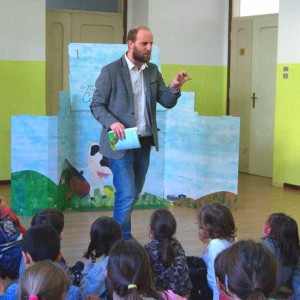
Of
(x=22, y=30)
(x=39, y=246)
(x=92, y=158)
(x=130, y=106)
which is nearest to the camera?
(x=39, y=246)

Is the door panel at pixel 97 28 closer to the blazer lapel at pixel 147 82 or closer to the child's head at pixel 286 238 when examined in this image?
the blazer lapel at pixel 147 82

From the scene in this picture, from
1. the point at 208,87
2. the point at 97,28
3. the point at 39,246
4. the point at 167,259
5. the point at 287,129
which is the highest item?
the point at 97,28

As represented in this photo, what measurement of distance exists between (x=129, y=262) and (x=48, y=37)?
5608 mm

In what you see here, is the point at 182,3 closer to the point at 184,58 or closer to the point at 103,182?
the point at 184,58

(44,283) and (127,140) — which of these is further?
(127,140)

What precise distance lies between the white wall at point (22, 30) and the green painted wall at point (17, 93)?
3.6 inches

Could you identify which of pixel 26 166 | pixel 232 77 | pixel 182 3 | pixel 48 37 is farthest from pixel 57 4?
pixel 26 166

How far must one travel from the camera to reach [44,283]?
1.79 meters

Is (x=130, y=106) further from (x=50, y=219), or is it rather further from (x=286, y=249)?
(x=286, y=249)

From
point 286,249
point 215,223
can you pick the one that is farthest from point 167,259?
point 286,249

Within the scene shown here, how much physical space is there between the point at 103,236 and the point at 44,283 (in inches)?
41.0

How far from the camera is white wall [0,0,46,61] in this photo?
21.1ft

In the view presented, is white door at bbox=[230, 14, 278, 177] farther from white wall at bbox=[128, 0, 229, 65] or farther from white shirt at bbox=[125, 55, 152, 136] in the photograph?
white shirt at bbox=[125, 55, 152, 136]

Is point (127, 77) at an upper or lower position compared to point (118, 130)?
upper
